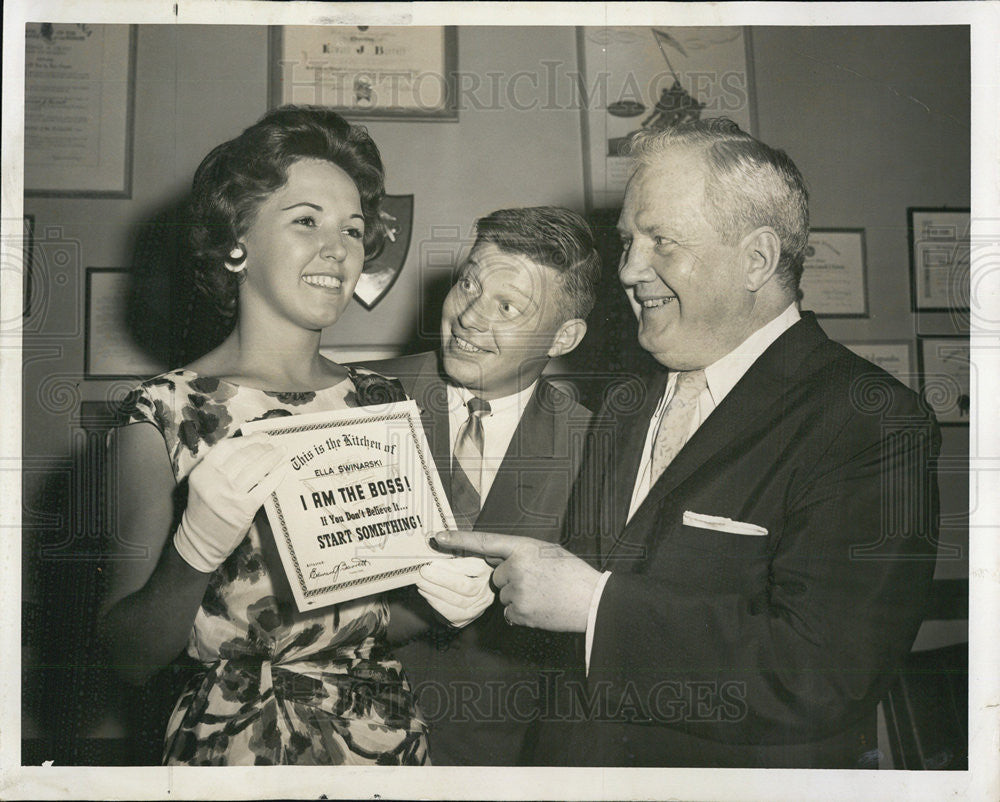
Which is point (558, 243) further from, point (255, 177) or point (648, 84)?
point (255, 177)

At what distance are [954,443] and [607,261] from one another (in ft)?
2.88

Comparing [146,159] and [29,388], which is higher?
[146,159]

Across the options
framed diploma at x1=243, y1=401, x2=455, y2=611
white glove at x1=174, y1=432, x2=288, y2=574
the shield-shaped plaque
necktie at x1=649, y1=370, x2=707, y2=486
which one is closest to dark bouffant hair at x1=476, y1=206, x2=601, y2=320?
the shield-shaped plaque

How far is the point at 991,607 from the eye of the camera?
201 cm

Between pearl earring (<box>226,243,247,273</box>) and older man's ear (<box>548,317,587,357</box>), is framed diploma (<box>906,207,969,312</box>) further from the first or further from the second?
pearl earring (<box>226,243,247,273</box>)

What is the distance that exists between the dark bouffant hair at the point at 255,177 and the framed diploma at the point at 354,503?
1.12 ft

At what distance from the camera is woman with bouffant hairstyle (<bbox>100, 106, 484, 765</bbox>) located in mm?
1860

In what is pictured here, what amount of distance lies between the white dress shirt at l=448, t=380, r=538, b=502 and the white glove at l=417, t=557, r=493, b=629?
0.15 meters

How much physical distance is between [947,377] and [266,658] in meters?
1.60

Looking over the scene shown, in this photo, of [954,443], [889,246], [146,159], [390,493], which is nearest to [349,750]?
[390,493]

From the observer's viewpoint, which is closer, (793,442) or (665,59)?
(793,442)

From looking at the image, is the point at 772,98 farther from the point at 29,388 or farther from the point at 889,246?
the point at 29,388

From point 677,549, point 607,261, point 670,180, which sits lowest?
point 677,549

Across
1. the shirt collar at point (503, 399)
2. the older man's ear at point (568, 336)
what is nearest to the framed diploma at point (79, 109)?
the shirt collar at point (503, 399)
